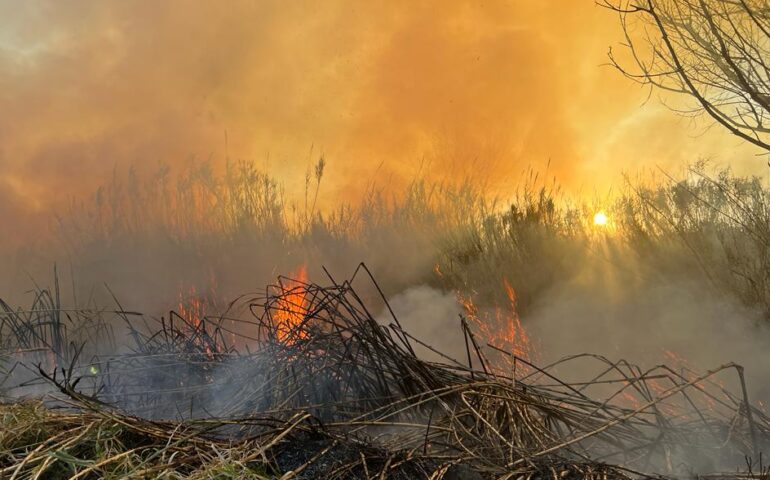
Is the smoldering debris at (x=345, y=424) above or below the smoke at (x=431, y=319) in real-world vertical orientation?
below

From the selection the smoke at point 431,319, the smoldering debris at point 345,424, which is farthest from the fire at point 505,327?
the smoldering debris at point 345,424

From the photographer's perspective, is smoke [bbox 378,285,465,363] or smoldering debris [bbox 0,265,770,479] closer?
smoldering debris [bbox 0,265,770,479]

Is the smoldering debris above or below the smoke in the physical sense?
below

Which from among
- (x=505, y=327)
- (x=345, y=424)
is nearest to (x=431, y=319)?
(x=505, y=327)

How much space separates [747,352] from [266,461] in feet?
13.0

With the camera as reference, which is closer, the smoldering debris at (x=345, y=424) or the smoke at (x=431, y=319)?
the smoldering debris at (x=345, y=424)

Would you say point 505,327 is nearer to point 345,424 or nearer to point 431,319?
point 431,319

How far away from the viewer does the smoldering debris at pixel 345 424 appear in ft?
5.41

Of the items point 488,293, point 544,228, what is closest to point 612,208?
point 544,228

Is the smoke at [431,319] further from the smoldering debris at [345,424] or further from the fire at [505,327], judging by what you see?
the smoldering debris at [345,424]

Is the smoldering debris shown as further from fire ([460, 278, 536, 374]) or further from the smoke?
fire ([460, 278, 536, 374])

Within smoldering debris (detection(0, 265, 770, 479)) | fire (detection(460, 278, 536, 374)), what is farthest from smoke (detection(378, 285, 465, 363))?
smoldering debris (detection(0, 265, 770, 479))

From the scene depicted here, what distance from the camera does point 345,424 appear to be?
6.01 feet

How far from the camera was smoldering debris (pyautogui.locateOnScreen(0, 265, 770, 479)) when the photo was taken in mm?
1650
